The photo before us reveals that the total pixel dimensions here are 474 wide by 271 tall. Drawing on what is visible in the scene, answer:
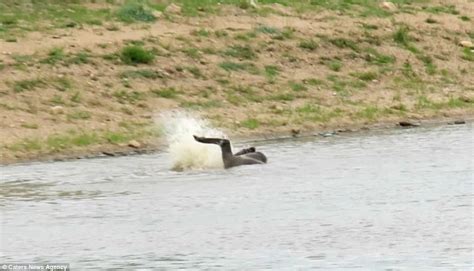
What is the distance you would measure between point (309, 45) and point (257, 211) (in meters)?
9.72

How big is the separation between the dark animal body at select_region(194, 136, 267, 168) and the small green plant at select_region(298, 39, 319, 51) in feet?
22.4

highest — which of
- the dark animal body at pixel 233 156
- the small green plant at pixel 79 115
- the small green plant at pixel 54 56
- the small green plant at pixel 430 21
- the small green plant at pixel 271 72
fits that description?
the dark animal body at pixel 233 156

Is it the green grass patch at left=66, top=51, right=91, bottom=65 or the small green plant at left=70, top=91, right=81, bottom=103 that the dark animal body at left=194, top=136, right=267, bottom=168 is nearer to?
the small green plant at left=70, top=91, right=81, bottom=103

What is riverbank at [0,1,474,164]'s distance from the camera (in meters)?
17.3

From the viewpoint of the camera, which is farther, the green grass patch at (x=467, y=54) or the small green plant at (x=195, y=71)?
the green grass patch at (x=467, y=54)

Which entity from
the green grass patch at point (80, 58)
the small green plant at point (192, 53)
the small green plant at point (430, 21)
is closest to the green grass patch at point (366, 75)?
the small green plant at point (192, 53)

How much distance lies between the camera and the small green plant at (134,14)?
2155cm

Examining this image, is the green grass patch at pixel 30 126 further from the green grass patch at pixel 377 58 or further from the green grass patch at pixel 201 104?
the green grass patch at pixel 377 58

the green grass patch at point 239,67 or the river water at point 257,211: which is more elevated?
the river water at point 257,211

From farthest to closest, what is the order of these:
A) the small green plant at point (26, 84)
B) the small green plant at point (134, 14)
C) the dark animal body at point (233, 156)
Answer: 1. the small green plant at point (134, 14)
2. the small green plant at point (26, 84)
3. the dark animal body at point (233, 156)

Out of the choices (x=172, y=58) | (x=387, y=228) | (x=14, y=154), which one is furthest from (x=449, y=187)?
(x=172, y=58)

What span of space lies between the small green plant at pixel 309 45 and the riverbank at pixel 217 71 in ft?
0.07

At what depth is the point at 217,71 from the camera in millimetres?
20062

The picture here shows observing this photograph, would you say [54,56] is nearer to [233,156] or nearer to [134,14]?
[134,14]
